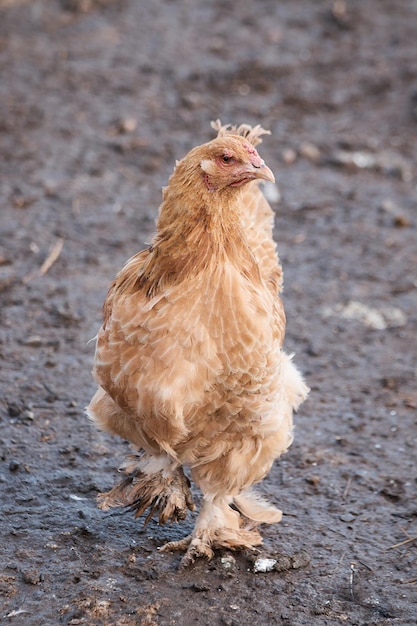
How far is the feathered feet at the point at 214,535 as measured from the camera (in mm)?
3965

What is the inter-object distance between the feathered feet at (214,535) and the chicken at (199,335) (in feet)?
1.03

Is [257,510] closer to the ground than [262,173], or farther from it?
closer to the ground

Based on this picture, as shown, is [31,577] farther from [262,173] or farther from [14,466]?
[262,173]

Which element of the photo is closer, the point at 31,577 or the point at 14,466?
the point at 31,577

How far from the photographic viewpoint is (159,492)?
391 centimetres

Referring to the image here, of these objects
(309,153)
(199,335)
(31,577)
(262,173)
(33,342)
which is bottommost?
(31,577)

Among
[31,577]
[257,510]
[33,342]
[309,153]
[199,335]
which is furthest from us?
[309,153]

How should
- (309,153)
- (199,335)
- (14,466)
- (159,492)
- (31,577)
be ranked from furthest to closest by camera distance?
1. (309,153)
2. (14,466)
3. (159,492)
4. (31,577)
5. (199,335)

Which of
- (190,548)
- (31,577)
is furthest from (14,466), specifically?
(190,548)

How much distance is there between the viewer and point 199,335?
3385 millimetres

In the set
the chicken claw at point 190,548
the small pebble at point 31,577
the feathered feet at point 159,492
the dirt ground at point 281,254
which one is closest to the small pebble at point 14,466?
the dirt ground at point 281,254

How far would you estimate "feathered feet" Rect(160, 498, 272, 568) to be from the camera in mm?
3965

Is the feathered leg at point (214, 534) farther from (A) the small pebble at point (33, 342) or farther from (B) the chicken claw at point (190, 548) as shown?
(A) the small pebble at point (33, 342)

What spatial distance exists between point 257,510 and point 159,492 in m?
0.57
